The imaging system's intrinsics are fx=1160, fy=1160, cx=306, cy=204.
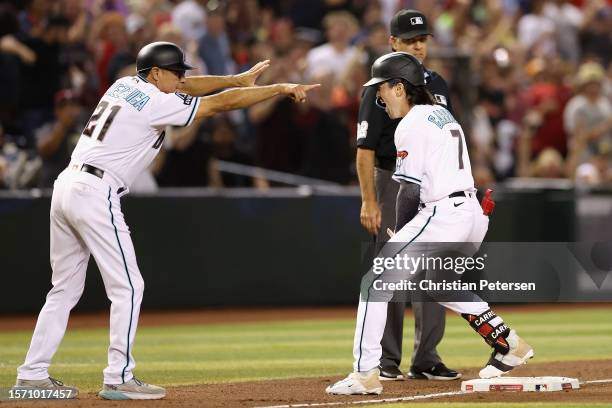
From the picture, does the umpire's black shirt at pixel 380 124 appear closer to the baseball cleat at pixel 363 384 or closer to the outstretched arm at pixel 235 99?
the outstretched arm at pixel 235 99

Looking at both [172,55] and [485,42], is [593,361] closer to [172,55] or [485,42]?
[172,55]

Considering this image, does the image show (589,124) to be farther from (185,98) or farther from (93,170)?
(93,170)

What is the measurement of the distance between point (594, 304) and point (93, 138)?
10.0 metres

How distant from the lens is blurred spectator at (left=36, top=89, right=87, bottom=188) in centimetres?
1358

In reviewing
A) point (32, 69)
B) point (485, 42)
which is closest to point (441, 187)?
point (32, 69)

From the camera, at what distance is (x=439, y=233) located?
720 centimetres

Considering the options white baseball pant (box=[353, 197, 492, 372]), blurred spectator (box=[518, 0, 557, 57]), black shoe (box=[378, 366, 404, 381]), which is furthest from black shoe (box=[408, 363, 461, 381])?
blurred spectator (box=[518, 0, 557, 57])

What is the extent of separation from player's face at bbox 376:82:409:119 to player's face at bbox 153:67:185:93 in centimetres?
134

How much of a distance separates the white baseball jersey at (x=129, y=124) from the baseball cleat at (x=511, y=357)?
253 cm

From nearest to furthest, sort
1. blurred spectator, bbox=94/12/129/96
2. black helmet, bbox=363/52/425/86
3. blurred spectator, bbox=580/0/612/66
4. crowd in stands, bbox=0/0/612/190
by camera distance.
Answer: black helmet, bbox=363/52/425/86
crowd in stands, bbox=0/0/612/190
blurred spectator, bbox=94/12/129/96
blurred spectator, bbox=580/0/612/66

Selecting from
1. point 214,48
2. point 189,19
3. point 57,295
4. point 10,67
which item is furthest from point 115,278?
point 189,19

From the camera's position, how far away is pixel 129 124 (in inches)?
288

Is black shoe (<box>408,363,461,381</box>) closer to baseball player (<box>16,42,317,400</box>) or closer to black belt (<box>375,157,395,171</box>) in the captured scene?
black belt (<box>375,157,395,171</box>)

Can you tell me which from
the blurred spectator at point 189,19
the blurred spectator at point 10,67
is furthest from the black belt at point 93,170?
the blurred spectator at point 189,19
